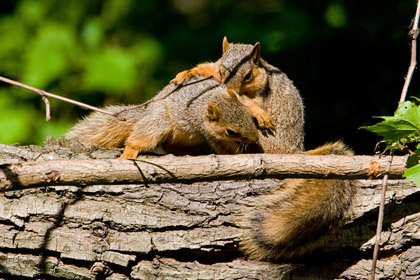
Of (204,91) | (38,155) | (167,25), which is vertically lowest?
(38,155)

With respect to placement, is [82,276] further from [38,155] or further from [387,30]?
[387,30]

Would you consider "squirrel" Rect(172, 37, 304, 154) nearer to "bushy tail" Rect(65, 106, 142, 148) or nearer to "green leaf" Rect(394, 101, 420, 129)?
"bushy tail" Rect(65, 106, 142, 148)

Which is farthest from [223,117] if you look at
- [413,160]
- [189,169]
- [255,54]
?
[413,160]

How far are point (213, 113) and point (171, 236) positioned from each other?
2.55 feet

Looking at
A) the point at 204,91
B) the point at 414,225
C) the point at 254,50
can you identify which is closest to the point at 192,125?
the point at 204,91

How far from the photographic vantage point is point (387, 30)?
131 inches

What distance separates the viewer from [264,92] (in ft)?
9.26

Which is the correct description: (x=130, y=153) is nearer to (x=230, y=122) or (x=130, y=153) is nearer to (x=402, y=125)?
(x=230, y=122)

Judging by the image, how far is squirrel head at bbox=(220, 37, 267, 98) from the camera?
2.81 m

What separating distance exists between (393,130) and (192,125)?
126 centimetres

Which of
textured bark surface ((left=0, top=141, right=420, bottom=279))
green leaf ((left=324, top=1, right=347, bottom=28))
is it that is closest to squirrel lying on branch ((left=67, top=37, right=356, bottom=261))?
textured bark surface ((left=0, top=141, right=420, bottom=279))

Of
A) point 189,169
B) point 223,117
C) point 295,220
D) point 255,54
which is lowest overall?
point 295,220

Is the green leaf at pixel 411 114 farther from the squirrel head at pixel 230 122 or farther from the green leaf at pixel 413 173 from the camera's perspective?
the squirrel head at pixel 230 122

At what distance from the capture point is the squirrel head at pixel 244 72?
111 inches
